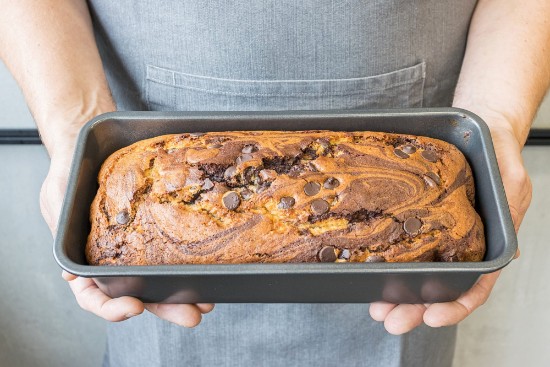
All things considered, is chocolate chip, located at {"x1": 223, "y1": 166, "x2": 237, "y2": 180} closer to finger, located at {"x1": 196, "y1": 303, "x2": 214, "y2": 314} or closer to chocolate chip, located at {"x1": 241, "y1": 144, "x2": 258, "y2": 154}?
chocolate chip, located at {"x1": 241, "y1": 144, "x2": 258, "y2": 154}

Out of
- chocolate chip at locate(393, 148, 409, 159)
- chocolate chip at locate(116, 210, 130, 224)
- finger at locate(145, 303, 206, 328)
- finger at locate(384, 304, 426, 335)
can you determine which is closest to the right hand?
finger at locate(145, 303, 206, 328)

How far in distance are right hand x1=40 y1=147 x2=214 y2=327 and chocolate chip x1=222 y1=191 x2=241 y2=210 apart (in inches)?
8.0

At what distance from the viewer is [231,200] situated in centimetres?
101

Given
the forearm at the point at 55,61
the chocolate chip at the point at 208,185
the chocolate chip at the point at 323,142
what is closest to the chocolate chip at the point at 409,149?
the chocolate chip at the point at 323,142

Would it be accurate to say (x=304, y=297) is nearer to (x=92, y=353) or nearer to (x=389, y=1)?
(x=389, y=1)

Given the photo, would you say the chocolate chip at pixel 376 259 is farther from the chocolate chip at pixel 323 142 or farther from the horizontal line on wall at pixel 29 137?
the horizontal line on wall at pixel 29 137

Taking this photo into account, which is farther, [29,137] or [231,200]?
[29,137]

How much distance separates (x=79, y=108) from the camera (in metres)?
1.24

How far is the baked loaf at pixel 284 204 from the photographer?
99 centimetres

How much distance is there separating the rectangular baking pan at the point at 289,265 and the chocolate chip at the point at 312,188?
0.16 meters

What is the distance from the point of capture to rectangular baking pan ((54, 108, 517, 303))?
0.90 m

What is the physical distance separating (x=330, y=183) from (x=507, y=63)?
60 cm

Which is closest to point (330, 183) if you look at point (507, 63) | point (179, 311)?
point (179, 311)

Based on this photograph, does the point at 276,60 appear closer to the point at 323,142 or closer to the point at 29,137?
the point at 323,142
